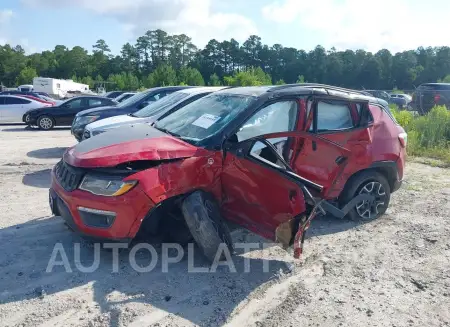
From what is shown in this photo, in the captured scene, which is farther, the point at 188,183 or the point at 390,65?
the point at 390,65

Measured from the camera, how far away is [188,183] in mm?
3975

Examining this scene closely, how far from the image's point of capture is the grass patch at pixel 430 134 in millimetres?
11141

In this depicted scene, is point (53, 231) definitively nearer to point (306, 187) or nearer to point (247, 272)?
point (247, 272)

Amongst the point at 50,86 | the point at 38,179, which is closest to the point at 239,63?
the point at 50,86

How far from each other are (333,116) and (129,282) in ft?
10.1

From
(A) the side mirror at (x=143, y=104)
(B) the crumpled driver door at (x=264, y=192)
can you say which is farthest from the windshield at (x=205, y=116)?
(A) the side mirror at (x=143, y=104)

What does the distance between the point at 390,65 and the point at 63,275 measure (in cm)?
8826

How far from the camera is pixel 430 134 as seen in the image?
11969 millimetres

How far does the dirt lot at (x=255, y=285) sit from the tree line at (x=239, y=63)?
6122 cm

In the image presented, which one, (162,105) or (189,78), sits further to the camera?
(189,78)

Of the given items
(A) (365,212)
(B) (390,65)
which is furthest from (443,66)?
(A) (365,212)

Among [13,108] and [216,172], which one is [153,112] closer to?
[216,172]

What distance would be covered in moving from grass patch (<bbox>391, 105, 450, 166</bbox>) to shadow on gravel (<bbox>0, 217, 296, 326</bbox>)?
8.37 metres

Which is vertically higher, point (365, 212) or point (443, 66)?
point (443, 66)
